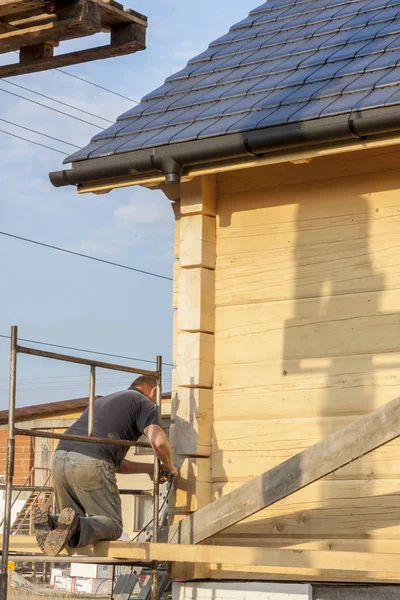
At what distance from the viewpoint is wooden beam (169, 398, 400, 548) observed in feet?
18.7

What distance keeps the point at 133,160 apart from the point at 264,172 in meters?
0.94

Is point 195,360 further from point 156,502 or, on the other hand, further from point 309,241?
point 309,241

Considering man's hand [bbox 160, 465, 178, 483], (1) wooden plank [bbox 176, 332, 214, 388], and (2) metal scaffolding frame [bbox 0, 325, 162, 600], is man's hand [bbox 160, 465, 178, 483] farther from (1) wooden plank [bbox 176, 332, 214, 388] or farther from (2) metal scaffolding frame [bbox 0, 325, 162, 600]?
(1) wooden plank [bbox 176, 332, 214, 388]

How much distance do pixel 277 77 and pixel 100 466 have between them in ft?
9.76

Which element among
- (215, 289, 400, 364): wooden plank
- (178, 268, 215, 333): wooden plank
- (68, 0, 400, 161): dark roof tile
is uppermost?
(68, 0, 400, 161): dark roof tile

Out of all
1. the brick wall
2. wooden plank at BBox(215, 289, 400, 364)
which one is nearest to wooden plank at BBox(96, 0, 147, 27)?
wooden plank at BBox(215, 289, 400, 364)

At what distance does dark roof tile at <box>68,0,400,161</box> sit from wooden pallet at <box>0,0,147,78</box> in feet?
4.36

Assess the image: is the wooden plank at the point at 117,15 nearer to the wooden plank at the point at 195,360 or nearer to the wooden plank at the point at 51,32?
the wooden plank at the point at 51,32

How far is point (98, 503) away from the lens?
6859 millimetres

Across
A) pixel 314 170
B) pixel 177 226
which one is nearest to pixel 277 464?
pixel 177 226

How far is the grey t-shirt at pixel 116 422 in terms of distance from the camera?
274 inches

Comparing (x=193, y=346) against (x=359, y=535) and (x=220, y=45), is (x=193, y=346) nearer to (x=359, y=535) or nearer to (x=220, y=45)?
(x=359, y=535)

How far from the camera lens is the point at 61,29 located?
15.7 feet

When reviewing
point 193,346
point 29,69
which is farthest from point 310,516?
point 29,69
